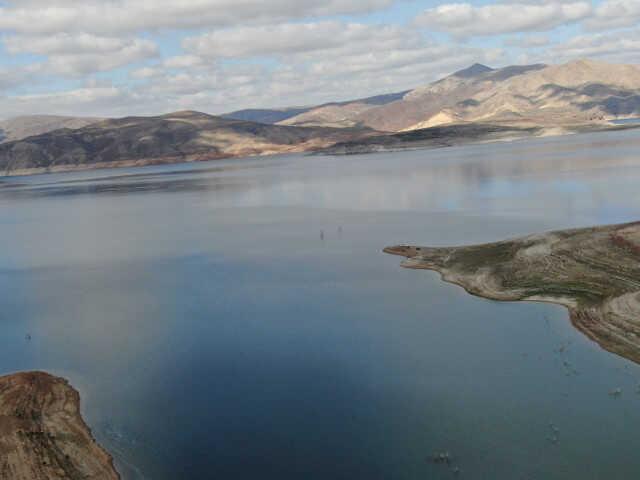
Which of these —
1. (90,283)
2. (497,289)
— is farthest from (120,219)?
(497,289)

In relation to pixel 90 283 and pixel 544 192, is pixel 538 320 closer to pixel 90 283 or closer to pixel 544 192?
pixel 90 283

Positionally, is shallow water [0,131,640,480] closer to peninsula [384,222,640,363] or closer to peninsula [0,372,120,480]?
peninsula [0,372,120,480]

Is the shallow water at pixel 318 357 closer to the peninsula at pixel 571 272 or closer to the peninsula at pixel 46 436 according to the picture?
the peninsula at pixel 46 436

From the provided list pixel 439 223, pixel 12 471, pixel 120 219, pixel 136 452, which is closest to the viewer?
pixel 12 471

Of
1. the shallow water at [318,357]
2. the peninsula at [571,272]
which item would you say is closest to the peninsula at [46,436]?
the shallow water at [318,357]

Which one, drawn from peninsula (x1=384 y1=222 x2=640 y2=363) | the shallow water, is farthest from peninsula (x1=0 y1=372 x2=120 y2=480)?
peninsula (x1=384 y1=222 x2=640 y2=363)

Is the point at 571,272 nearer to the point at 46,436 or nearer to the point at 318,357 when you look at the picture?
the point at 318,357

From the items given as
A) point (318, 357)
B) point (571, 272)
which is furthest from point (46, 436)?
point (571, 272)

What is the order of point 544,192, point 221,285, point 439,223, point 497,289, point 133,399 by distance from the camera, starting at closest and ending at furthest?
point 133,399 < point 497,289 < point 221,285 < point 439,223 < point 544,192
